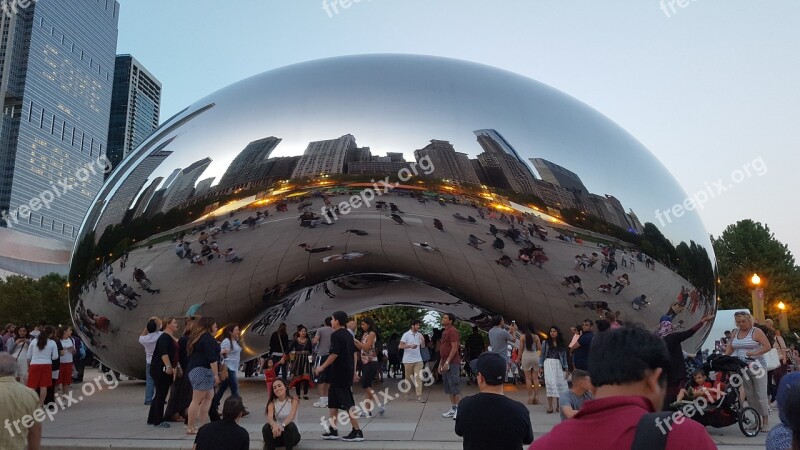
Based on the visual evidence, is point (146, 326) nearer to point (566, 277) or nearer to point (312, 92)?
point (312, 92)

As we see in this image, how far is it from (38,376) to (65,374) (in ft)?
10.7

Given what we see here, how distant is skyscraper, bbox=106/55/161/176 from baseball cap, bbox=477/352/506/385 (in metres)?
153

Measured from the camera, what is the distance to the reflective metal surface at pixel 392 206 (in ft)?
24.6

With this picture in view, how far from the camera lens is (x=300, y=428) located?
6.73 metres

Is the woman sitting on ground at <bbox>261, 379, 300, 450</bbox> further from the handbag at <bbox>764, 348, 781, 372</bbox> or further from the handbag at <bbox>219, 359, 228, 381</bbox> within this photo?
the handbag at <bbox>764, 348, 781, 372</bbox>

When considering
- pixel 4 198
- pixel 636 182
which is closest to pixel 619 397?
pixel 636 182

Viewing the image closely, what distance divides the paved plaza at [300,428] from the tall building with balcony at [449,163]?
2.98 meters

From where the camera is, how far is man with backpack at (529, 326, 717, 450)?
127 centimetres

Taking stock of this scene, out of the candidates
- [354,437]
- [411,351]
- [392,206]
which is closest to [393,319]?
[411,351]

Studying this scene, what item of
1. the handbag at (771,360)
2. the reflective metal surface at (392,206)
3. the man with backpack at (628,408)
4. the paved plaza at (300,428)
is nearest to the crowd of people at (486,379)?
the man with backpack at (628,408)

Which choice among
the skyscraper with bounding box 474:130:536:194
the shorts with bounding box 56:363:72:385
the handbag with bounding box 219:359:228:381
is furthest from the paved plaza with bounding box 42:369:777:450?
the skyscraper with bounding box 474:130:536:194

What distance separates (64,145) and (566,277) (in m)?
134

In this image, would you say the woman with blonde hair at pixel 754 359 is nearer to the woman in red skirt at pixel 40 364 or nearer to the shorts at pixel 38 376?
the woman in red skirt at pixel 40 364

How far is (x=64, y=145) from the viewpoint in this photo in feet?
397
